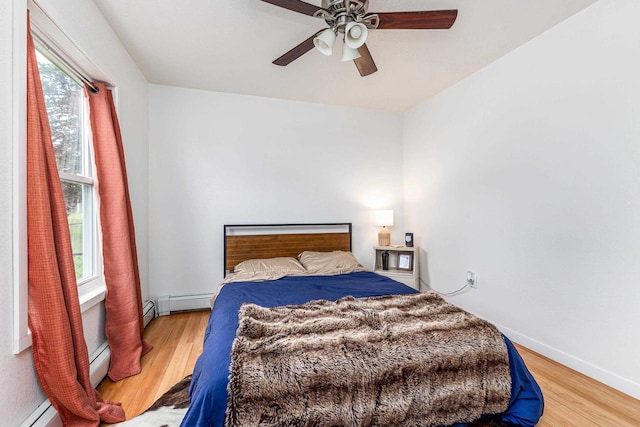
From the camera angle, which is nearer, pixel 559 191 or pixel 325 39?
pixel 325 39

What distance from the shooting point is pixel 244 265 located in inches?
122

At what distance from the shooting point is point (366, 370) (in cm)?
130

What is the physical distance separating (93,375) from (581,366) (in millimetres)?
3296

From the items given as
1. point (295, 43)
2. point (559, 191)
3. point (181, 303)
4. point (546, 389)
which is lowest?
point (546, 389)

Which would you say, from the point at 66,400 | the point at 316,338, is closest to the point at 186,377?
the point at 66,400

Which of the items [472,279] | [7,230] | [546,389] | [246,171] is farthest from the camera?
[246,171]

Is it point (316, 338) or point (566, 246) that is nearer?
point (316, 338)

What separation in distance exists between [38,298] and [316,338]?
1.28m

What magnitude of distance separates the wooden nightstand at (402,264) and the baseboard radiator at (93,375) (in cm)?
255

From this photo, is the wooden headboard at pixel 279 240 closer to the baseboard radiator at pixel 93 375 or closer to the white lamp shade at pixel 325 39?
the baseboard radiator at pixel 93 375

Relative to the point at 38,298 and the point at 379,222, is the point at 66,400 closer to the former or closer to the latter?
the point at 38,298

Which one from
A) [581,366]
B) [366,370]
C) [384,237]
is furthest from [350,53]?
[581,366]

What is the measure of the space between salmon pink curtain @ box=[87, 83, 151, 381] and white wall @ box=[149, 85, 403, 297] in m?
1.07

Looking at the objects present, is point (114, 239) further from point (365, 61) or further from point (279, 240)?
point (365, 61)
